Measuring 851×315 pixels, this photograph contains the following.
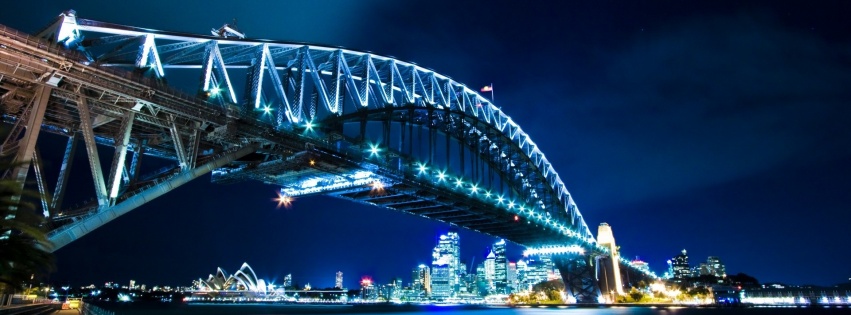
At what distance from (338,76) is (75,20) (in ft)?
61.2

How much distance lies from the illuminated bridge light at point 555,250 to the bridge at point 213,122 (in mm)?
22732

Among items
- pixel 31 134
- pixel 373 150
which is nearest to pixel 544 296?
pixel 373 150

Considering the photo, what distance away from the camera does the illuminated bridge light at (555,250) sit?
8650 cm

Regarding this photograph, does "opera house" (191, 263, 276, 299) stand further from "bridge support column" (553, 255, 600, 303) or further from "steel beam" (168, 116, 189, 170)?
"steel beam" (168, 116, 189, 170)

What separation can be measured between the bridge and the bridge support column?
28367 millimetres

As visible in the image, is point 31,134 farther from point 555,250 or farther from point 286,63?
point 555,250

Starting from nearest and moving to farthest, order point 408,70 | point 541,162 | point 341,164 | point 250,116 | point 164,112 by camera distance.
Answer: point 164,112 → point 250,116 → point 341,164 → point 408,70 → point 541,162

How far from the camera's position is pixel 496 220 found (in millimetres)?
65375

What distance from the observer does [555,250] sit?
88.2 metres

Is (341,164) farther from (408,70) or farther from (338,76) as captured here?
(408,70)

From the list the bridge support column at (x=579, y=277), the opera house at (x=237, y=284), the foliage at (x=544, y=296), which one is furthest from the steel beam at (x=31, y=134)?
the opera house at (x=237, y=284)

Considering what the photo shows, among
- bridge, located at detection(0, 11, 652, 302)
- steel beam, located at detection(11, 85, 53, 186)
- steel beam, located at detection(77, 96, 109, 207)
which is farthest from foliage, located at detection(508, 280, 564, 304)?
steel beam, located at detection(11, 85, 53, 186)

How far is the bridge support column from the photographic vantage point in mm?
91062

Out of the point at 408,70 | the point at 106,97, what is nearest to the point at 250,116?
the point at 106,97
